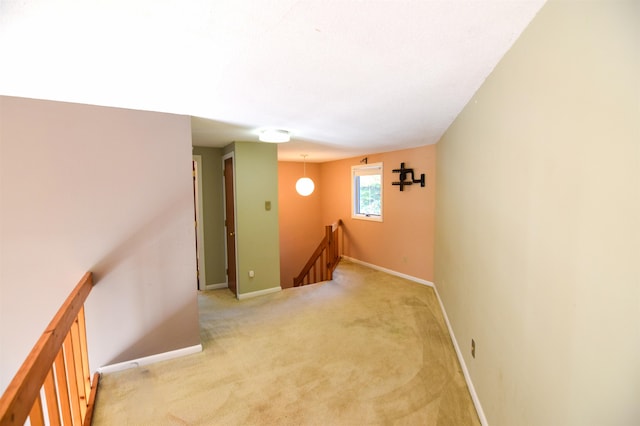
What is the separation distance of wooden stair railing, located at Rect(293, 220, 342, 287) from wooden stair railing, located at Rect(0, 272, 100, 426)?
12.5 feet

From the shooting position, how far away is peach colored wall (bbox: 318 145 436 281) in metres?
4.74

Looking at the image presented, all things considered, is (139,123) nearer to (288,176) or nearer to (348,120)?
(348,120)

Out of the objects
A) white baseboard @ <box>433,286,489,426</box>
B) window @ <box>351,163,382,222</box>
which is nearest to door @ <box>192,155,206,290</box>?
window @ <box>351,163,382,222</box>

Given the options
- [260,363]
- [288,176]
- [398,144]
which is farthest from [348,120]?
[288,176]

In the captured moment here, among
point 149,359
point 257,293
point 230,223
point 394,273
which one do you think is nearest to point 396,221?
point 394,273

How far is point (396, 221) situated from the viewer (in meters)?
5.29

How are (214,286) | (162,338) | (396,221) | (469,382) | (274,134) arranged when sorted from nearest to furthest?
(469,382) → (162,338) → (274,134) → (214,286) → (396,221)

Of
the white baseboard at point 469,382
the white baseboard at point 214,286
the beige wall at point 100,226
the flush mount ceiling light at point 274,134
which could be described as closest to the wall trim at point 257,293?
the white baseboard at point 214,286

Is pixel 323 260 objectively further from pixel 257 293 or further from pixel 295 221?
pixel 257 293

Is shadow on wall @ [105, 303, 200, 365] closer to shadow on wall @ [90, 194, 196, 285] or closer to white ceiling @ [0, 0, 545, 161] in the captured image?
shadow on wall @ [90, 194, 196, 285]

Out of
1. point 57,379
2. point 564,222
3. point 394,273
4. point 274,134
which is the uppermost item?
point 274,134

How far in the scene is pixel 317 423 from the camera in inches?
78.5

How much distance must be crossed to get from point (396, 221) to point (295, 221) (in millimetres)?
2524

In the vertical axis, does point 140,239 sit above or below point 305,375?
above
